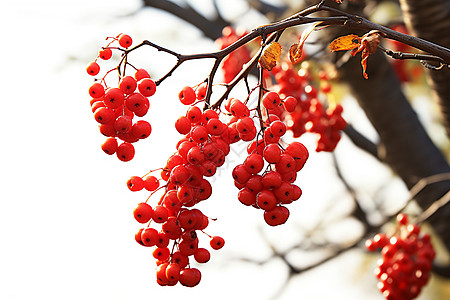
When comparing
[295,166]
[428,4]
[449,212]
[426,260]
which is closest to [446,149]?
[449,212]

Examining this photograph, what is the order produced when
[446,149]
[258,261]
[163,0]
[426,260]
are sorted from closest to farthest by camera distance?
[426,260] → [163,0] → [258,261] → [446,149]

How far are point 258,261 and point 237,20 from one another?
198 cm

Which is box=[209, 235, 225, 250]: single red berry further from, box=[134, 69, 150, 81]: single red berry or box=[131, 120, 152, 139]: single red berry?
box=[134, 69, 150, 81]: single red berry

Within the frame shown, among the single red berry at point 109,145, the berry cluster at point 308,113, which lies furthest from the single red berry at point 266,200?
the berry cluster at point 308,113

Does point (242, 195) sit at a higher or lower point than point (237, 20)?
lower

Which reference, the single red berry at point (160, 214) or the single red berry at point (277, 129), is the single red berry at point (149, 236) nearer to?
the single red berry at point (160, 214)

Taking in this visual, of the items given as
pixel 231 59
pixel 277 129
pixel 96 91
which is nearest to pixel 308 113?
pixel 231 59

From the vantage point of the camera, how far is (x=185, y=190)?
145 centimetres

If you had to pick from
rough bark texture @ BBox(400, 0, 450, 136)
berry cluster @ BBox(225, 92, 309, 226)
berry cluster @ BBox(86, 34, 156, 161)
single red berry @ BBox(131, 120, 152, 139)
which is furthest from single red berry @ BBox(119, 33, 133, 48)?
rough bark texture @ BBox(400, 0, 450, 136)

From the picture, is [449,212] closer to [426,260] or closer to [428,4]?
[426,260]

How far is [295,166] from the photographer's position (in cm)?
156

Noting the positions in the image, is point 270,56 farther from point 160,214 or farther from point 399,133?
point 399,133

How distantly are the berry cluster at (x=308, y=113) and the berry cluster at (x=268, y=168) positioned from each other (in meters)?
1.57

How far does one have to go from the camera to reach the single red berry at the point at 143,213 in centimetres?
153
